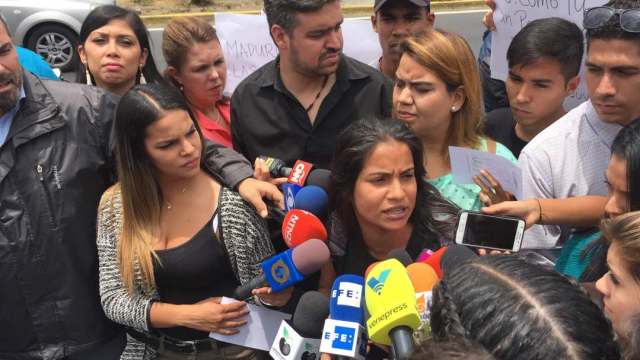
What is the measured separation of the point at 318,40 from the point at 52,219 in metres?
1.32

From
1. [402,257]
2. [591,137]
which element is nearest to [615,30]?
[591,137]

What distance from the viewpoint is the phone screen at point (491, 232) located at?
1873 mm

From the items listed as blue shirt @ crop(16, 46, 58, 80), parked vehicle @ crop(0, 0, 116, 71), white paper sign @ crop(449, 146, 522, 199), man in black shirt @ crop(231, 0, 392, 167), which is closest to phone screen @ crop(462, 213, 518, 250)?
white paper sign @ crop(449, 146, 522, 199)

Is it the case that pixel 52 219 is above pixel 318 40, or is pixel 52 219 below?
below

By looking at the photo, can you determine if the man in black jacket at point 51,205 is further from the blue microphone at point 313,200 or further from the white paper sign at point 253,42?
the white paper sign at point 253,42

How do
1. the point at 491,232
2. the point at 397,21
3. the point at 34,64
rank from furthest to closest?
1. the point at 34,64
2. the point at 397,21
3. the point at 491,232

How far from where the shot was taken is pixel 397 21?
335 centimetres

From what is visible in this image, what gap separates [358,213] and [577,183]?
2.52 ft

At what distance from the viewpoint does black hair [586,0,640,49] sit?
7.20 ft

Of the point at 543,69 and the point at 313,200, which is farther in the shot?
the point at 543,69

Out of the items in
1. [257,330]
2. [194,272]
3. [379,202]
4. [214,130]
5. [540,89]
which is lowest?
[257,330]

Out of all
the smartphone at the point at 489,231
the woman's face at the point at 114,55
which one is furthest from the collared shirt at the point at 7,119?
the smartphone at the point at 489,231

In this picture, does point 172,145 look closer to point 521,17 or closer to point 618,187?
point 618,187

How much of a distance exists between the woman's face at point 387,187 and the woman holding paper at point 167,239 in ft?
1.41
